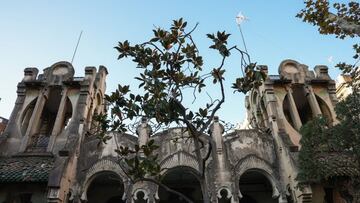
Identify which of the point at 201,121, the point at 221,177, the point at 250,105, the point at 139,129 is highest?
the point at 250,105

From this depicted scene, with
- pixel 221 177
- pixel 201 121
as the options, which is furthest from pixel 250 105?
pixel 201 121

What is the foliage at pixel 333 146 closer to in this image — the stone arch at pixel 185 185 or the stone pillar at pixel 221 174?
the stone pillar at pixel 221 174

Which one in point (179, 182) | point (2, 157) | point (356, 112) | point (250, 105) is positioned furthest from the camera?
point (250, 105)

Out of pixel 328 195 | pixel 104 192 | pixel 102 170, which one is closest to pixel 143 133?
pixel 102 170

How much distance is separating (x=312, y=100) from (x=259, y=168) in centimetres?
539

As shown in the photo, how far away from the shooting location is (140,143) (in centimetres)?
1420

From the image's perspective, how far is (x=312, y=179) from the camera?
475 inches

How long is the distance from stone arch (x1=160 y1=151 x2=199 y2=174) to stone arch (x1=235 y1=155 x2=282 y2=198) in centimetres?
193

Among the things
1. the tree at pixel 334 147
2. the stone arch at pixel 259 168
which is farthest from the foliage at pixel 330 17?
the stone arch at pixel 259 168

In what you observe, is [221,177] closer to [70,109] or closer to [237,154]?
[237,154]

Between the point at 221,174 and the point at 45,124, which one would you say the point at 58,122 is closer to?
the point at 45,124

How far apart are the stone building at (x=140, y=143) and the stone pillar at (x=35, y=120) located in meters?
0.05

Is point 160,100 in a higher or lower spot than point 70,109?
lower

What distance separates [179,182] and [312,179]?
21.6 feet
